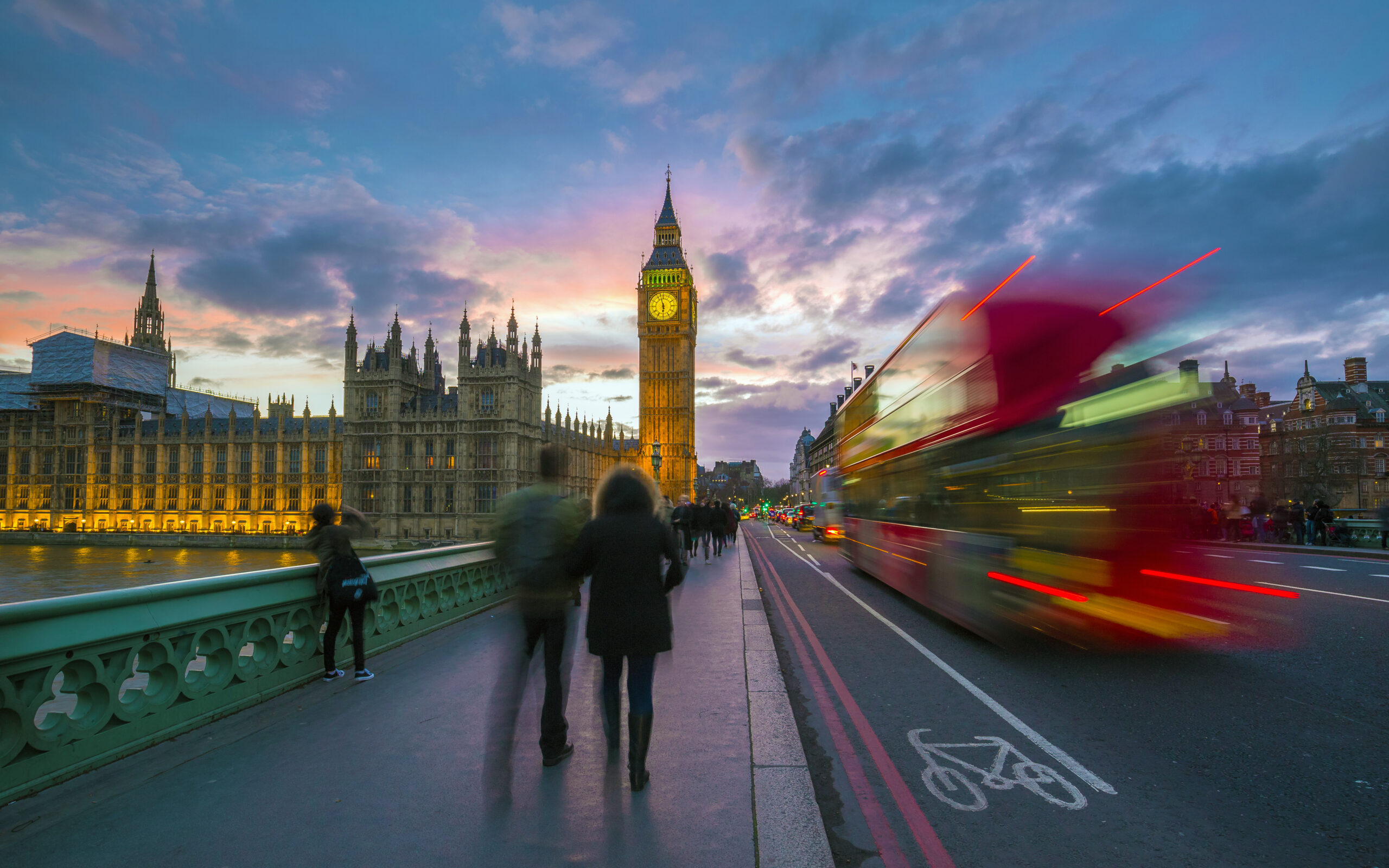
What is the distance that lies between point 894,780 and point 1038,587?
403 cm

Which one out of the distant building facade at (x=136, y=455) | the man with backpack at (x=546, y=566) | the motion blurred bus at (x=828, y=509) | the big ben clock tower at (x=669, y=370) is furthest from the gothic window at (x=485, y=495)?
the man with backpack at (x=546, y=566)

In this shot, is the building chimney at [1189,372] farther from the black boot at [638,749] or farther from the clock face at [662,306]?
the clock face at [662,306]

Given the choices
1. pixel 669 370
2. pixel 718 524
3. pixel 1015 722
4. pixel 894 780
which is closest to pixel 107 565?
pixel 669 370

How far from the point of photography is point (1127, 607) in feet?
24.6

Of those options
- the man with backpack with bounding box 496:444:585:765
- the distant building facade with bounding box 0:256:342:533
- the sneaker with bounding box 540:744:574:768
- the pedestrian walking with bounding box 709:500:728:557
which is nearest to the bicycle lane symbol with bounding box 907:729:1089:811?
the sneaker with bounding box 540:744:574:768

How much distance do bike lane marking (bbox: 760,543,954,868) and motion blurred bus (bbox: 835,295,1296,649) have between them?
97.4 inches

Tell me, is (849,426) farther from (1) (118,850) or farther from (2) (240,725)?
(1) (118,850)

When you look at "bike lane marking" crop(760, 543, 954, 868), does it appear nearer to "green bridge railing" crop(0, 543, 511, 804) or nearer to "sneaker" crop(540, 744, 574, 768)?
"sneaker" crop(540, 744, 574, 768)

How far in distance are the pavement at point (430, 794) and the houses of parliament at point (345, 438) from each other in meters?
58.8

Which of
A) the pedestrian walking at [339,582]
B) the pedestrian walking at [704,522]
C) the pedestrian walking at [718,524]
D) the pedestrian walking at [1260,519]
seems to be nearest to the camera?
the pedestrian walking at [339,582]

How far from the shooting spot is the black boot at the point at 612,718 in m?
4.59

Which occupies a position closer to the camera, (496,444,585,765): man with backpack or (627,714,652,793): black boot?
(627,714,652,793): black boot

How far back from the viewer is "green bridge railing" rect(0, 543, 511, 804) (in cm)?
411

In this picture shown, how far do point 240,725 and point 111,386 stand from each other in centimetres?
10995
